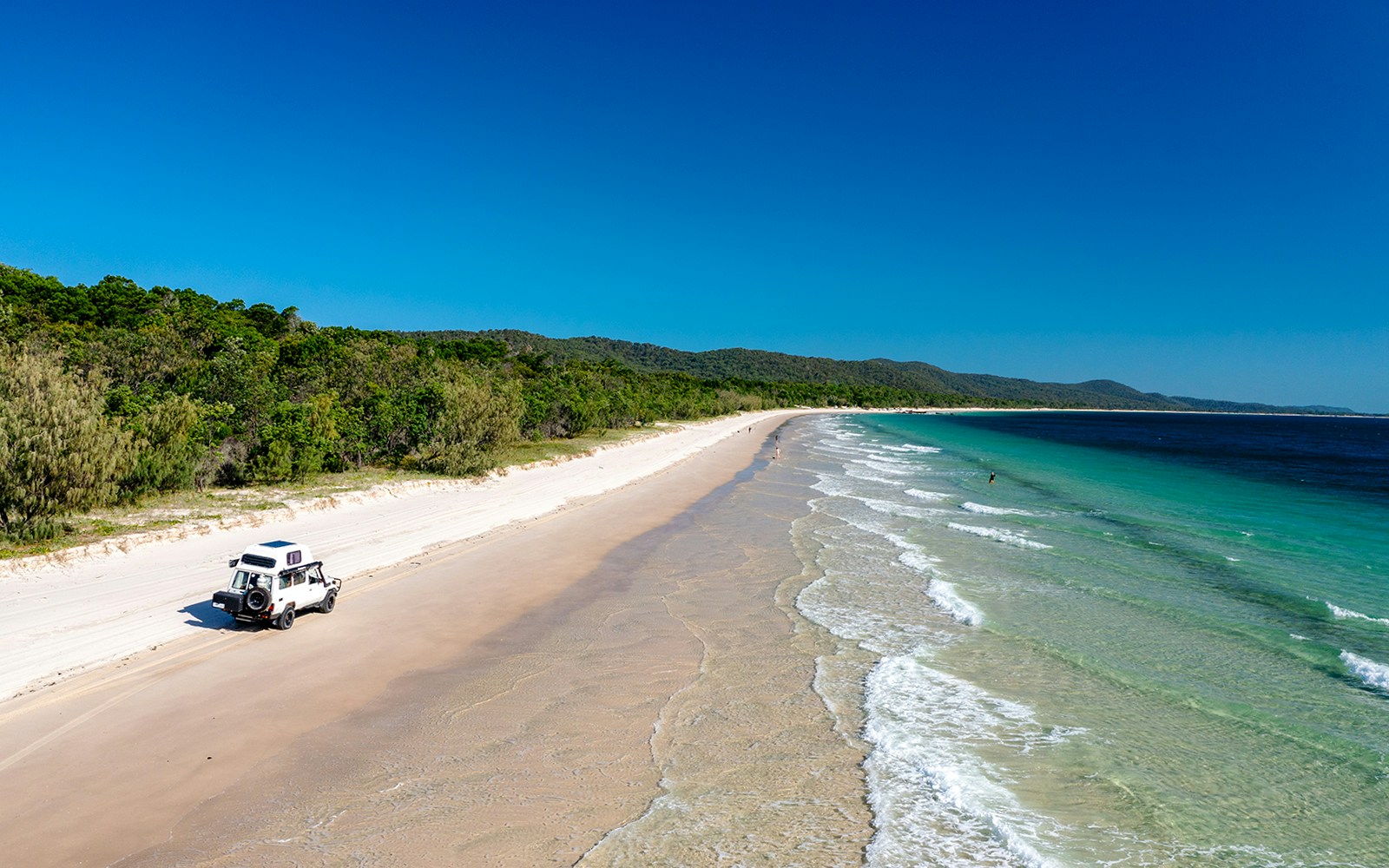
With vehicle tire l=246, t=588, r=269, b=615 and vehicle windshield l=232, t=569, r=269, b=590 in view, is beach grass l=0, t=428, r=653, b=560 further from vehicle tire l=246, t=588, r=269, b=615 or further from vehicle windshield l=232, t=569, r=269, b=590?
vehicle tire l=246, t=588, r=269, b=615

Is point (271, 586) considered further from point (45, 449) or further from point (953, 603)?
point (953, 603)

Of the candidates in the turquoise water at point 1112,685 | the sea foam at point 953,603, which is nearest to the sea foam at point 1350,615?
the turquoise water at point 1112,685

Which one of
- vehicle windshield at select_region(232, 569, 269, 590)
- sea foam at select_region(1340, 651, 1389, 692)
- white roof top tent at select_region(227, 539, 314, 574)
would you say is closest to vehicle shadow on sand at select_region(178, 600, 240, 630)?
vehicle windshield at select_region(232, 569, 269, 590)

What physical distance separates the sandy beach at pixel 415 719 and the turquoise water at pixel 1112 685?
1224mm

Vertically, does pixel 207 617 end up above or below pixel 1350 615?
below

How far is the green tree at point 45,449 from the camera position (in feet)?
49.1

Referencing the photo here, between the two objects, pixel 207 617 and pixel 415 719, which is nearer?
pixel 415 719

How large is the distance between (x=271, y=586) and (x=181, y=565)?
483 centimetres

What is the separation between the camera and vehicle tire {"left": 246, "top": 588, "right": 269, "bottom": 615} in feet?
38.7

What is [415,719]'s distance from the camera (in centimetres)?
946

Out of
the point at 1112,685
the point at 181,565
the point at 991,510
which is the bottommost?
the point at 1112,685

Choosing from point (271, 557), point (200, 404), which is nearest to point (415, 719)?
point (271, 557)

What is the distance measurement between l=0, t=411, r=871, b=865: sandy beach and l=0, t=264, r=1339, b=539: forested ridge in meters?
2.79

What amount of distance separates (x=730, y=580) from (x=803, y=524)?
8276 millimetres
